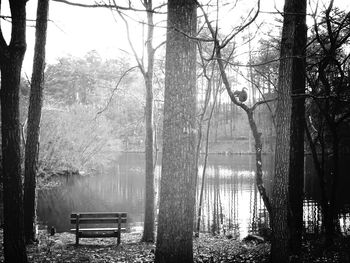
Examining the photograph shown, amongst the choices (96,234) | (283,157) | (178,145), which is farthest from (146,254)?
(178,145)

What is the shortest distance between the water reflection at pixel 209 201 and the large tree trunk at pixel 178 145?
826 centimetres

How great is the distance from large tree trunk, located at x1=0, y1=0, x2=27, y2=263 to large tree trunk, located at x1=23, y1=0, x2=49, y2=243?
2.63m

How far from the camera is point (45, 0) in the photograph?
24.3 feet

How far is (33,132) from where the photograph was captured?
7.20 metres

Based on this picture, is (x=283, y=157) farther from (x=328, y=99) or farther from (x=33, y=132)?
(x=33, y=132)

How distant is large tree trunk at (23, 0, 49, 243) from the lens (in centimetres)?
720

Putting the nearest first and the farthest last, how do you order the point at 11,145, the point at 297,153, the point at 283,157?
the point at 11,145
the point at 283,157
the point at 297,153

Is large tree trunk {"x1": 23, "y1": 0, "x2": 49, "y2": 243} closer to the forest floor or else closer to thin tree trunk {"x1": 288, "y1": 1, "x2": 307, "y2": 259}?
the forest floor

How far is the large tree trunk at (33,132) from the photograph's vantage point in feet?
23.6

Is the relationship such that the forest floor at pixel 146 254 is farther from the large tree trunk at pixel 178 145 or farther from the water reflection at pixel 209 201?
the water reflection at pixel 209 201

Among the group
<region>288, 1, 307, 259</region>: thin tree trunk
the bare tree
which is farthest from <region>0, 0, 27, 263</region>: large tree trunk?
<region>288, 1, 307, 259</region>: thin tree trunk

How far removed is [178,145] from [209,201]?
14.4 m

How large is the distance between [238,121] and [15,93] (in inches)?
2163

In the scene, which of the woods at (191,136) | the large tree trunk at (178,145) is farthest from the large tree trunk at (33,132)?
the large tree trunk at (178,145)
